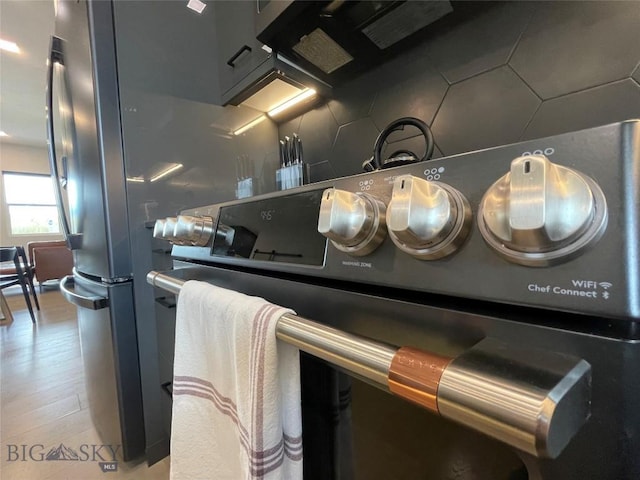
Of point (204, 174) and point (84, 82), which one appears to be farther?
point (204, 174)

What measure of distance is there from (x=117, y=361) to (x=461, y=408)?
108cm

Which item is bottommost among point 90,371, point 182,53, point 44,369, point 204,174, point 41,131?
point 44,369

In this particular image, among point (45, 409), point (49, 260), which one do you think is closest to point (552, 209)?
point (45, 409)

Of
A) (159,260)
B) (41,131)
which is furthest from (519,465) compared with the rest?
(41,131)

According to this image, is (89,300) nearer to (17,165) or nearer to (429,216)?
(429,216)

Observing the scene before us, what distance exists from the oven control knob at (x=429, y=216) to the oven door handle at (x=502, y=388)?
0.27ft

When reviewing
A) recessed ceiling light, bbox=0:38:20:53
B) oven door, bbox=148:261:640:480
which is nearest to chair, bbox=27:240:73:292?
recessed ceiling light, bbox=0:38:20:53

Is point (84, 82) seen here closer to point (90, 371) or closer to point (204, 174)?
point (204, 174)

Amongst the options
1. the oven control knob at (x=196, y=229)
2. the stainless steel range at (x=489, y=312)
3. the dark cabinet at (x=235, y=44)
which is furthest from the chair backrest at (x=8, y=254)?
the stainless steel range at (x=489, y=312)

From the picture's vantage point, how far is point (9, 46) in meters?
2.25

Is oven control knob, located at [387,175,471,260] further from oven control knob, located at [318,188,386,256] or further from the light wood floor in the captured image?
the light wood floor

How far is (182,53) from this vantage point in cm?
106

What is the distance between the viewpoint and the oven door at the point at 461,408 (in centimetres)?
16

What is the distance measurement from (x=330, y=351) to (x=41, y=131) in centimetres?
632
